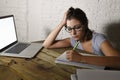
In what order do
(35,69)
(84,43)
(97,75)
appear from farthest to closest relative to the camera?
(84,43), (35,69), (97,75)

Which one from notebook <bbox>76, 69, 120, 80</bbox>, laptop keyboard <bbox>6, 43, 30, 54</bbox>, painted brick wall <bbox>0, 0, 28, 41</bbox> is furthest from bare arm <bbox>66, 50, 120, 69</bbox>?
painted brick wall <bbox>0, 0, 28, 41</bbox>

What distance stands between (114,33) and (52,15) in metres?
0.68

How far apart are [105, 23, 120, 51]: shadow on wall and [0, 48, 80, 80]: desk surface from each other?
0.61m

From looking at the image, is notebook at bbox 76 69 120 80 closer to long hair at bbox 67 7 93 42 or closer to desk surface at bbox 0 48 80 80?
desk surface at bbox 0 48 80 80

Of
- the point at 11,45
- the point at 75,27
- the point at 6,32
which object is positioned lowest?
the point at 11,45

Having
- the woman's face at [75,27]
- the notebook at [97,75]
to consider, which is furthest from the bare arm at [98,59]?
the woman's face at [75,27]

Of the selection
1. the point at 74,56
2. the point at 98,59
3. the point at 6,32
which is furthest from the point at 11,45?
the point at 98,59

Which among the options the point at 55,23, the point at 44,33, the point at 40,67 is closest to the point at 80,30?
the point at 40,67

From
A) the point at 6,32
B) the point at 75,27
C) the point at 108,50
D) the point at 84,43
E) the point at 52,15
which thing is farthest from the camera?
the point at 52,15

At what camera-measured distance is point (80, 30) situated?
1378 millimetres

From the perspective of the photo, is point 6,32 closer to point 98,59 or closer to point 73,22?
point 73,22

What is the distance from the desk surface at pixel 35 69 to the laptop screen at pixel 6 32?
0.26 metres

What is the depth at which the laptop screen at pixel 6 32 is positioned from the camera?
1552mm

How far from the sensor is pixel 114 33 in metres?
1.69
